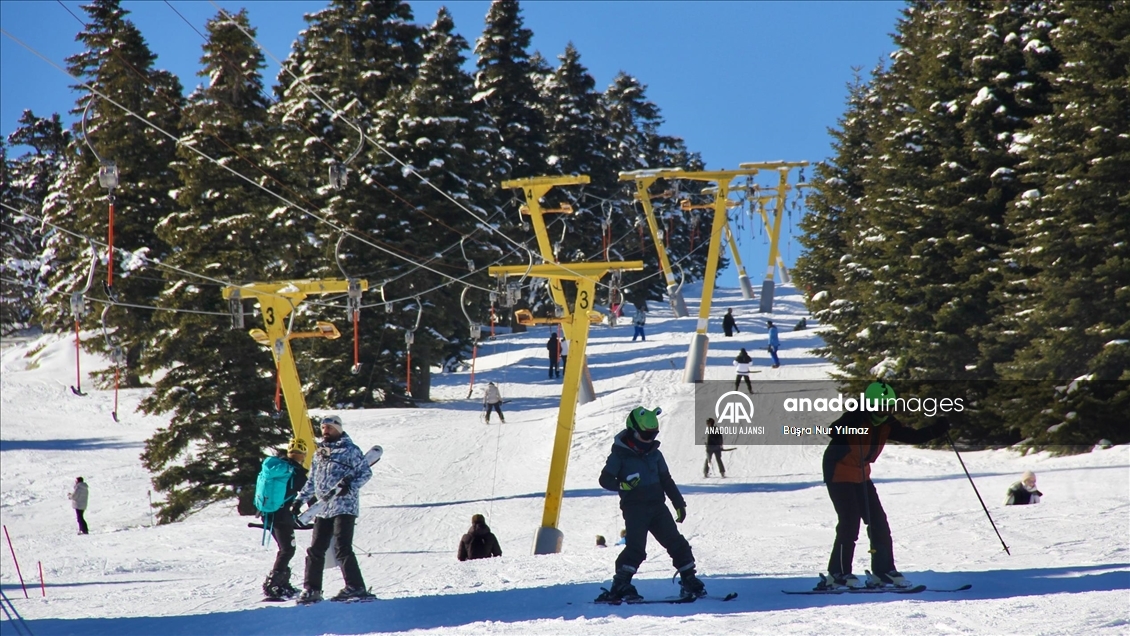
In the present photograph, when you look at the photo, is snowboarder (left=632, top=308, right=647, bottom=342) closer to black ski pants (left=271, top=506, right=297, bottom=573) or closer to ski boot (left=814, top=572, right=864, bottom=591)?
black ski pants (left=271, top=506, right=297, bottom=573)

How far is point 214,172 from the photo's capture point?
3166 centimetres

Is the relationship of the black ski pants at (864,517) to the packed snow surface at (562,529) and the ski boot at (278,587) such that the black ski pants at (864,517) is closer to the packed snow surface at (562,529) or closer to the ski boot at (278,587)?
the packed snow surface at (562,529)

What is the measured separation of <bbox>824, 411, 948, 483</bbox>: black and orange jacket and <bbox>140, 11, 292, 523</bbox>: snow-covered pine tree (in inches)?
840

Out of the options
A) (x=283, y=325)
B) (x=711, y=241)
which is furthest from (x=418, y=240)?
(x=283, y=325)

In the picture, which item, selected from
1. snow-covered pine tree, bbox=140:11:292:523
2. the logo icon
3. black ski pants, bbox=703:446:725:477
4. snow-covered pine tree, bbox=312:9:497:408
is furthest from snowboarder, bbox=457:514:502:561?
snow-covered pine tree, bbox=312:9:497:408

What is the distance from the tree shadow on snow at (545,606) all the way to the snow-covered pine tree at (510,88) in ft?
129

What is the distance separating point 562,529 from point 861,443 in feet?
39.1

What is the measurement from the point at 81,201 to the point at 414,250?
11.5 metres

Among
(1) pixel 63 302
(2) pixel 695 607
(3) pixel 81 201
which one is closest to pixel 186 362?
(3) pixel 81 201

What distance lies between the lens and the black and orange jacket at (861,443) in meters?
9.31

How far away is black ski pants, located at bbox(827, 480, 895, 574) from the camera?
30.6 ft

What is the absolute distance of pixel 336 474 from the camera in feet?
33.7

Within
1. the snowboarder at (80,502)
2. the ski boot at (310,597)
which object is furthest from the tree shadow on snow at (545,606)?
the snowboarder at (80,502)

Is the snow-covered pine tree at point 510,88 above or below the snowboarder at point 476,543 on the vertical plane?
above
